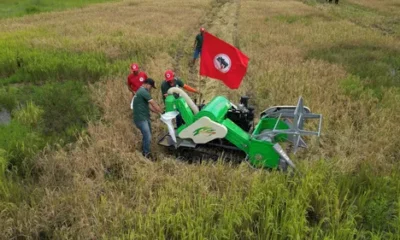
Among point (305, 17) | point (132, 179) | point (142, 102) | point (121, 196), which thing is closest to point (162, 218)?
point (121, 196)

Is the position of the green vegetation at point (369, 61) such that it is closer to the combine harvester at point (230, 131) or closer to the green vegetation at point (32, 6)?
the combine harvester at point (230, 131)

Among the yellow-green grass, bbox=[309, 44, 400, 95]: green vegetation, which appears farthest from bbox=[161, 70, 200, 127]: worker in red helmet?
bbox=[309, 44, 400, 95]: green vegetation

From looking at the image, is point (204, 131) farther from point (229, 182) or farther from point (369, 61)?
point (369, 61)

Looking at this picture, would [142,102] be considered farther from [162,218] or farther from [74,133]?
[162,218]

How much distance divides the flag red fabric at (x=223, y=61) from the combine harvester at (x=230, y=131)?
0.52 metres

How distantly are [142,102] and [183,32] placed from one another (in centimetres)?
1141

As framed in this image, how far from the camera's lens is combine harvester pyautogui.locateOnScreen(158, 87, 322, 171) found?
588 centimetres

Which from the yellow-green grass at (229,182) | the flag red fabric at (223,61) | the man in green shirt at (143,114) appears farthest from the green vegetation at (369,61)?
the man in green shirt at (143,114)

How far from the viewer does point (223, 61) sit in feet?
22.4

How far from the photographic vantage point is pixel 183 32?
674 inches

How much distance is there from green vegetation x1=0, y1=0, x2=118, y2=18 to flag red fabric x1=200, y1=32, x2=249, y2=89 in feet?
68.9

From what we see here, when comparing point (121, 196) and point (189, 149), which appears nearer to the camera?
point (121, 196)

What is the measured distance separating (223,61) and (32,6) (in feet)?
78.3

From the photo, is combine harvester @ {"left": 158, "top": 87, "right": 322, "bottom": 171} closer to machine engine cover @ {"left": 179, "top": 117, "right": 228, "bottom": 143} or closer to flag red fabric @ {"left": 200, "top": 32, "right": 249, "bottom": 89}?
machine engine cover @ {"left": 179, "top": 117, "right": 228, "bottom": 143}
